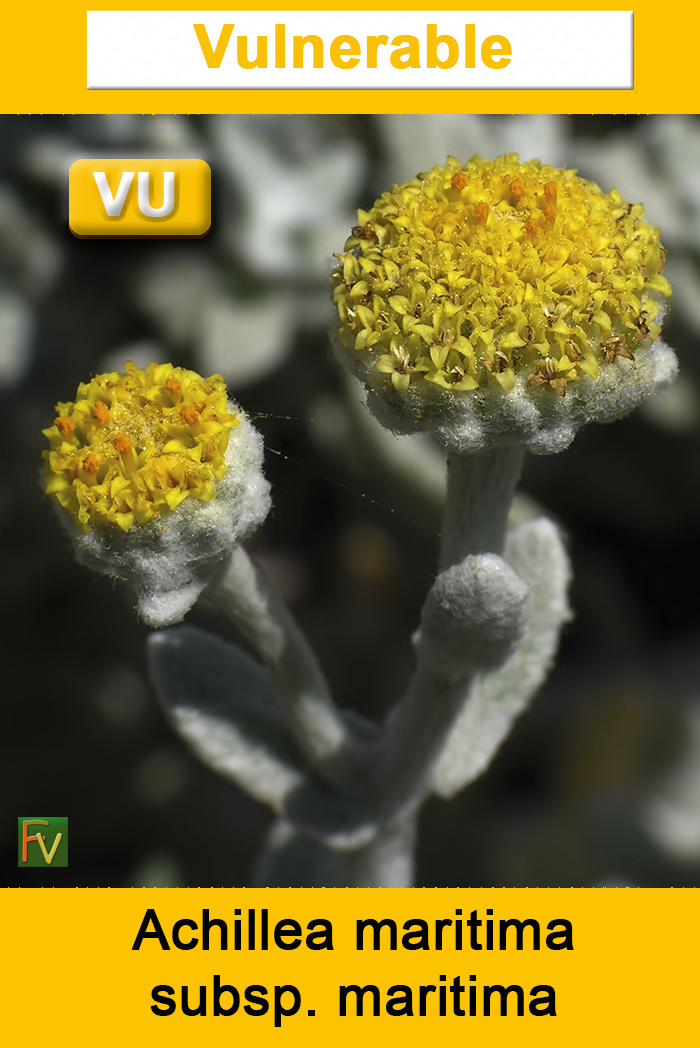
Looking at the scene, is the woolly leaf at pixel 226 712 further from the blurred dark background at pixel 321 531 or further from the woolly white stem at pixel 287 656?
the blurred dark background at pixel 321 531

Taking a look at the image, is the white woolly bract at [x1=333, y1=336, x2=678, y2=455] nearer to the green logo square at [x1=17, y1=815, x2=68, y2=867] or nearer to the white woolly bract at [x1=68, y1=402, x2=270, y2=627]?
the white woolly bract at [x1=68, y1=402, x2=270, y2=627]

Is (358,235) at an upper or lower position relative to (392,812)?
upper

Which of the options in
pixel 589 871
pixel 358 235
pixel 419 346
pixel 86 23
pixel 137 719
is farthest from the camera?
pixel 137 719

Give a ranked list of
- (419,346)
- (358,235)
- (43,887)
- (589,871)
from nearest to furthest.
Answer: (419,346) → (358,235) → (43,887) → (589,871)

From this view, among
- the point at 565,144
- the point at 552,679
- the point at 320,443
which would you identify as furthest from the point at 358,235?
the point at 552,679

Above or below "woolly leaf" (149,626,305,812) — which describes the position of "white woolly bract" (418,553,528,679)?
above

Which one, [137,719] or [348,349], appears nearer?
[348,349]

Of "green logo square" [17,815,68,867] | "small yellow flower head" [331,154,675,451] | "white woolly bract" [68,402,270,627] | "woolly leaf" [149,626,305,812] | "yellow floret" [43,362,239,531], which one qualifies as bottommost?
"green logo square" [17,815,68,867]

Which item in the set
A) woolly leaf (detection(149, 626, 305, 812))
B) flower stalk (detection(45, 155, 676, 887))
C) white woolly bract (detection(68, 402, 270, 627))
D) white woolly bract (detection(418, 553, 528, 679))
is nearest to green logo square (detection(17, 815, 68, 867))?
woolly leaf (detection(149, 626, 305, 812))

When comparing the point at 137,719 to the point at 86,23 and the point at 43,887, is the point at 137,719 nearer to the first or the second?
the point at 43,887
